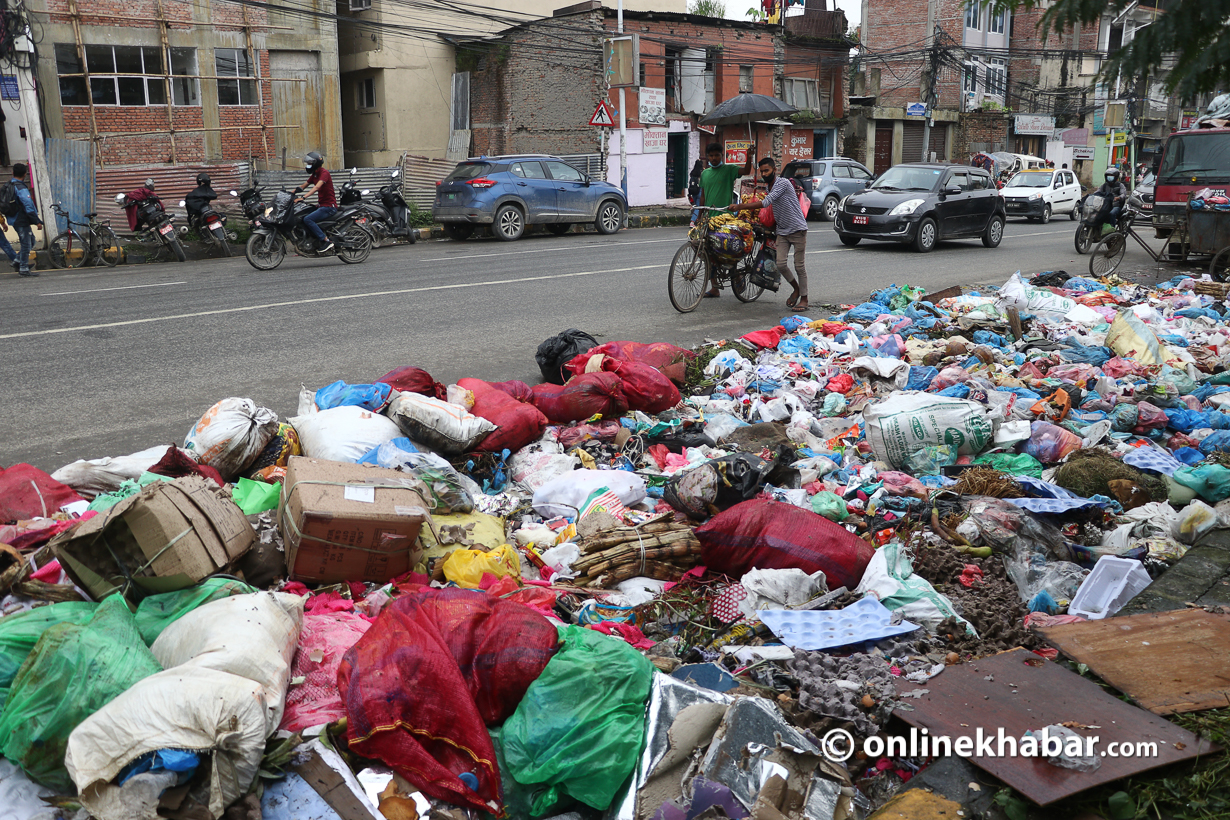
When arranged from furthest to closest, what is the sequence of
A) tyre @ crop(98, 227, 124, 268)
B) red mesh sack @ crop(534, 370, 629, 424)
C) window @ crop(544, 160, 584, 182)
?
1. window @ crop(544, 160, 584, 182)
2. tyre @ crop(98, 227, 124, 268)
3. red mesh sack @ crop(534, 370, 629, 424)

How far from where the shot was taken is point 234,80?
21.0 metres

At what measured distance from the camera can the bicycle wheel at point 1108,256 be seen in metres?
12.2

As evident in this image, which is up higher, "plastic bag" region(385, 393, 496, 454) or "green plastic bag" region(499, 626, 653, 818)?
"plastic bag" region(385, 393, 496, 454)

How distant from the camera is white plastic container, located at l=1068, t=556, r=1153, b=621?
3.37 meters

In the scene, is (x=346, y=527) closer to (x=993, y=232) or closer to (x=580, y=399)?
(x=580, y=399)

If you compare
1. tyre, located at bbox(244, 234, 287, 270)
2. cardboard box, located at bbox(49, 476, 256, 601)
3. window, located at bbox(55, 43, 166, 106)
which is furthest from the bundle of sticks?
window, located at bbox(55, 43, 166, 106)

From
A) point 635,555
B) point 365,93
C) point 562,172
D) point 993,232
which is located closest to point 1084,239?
point 993,232

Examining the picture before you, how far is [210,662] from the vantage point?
95.3 inches

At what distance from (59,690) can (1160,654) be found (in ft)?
10.2

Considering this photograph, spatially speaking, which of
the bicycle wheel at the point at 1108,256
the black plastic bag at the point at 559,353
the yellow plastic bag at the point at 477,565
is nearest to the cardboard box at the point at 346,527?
the yellow plastic bag at the point at 477,565

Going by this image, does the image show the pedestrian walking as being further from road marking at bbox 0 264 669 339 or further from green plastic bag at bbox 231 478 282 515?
green plastic bag at bbox 231 478 282 515

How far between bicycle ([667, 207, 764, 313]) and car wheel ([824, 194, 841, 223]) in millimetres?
14695

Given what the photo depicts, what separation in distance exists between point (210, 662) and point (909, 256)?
14.1 metres

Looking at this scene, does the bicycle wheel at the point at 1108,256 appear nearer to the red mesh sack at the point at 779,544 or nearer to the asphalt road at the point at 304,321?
the asphalt road at the point at 304,321
